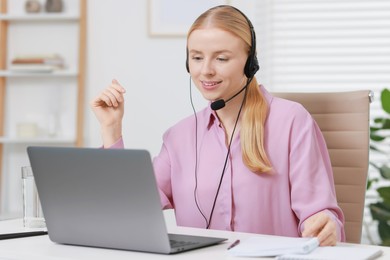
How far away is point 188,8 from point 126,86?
52 centimetres

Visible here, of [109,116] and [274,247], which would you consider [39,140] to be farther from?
[274,247]

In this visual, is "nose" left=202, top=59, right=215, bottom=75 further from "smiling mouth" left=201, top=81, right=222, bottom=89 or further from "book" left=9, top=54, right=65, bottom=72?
"book" left=9, top=54, right=65, bottom=72

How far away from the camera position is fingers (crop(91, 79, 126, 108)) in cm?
194

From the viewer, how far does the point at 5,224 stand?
6.20 feet

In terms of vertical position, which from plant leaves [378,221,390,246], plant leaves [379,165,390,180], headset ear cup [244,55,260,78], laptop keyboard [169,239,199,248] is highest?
headset ear cup [244,55,260,78]

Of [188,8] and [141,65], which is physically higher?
[188,8]

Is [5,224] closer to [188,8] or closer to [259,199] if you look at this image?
[259,199]

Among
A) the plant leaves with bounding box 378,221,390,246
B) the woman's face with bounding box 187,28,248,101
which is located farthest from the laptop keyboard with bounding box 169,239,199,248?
the plant leaves with bounding box 378,221,390,246

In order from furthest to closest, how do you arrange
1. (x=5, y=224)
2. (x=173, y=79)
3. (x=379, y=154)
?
(x=173, y=79), (x=379, y=154), (x=5, y=224)

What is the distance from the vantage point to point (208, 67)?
1936mm

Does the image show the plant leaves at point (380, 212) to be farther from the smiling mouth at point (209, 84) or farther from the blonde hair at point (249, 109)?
the smiling mouth at point (209, 84)

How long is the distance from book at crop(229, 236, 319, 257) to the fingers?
631mm

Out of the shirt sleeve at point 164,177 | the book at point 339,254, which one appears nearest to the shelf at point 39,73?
the shirt sleeve at point 164,177

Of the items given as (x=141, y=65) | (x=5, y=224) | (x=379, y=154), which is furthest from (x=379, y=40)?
(x=5, y=224)
